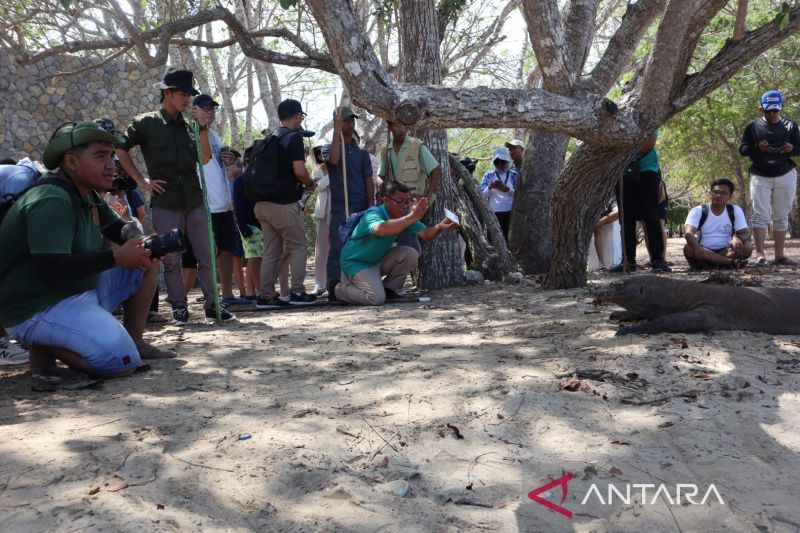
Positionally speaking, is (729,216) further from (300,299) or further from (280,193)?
(280,193)

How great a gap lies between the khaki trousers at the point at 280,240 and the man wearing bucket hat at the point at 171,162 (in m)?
0.81

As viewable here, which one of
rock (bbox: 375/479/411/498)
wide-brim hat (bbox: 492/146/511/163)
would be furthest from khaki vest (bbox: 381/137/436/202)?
rock (bbox: 375/479/411/498)

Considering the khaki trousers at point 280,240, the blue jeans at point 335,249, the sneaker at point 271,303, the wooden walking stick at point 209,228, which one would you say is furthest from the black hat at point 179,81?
the blue jeans at point 335,249

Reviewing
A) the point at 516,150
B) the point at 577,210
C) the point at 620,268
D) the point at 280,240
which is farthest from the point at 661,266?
the point at 280,240

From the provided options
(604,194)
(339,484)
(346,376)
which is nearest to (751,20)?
(604,194)

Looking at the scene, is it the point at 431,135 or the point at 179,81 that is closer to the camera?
the point at 179,81

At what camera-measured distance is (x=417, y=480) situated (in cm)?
247

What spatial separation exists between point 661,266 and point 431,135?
2916 mm

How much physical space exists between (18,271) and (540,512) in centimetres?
285

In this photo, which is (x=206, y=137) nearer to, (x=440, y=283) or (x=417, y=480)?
(x=440, y=283)

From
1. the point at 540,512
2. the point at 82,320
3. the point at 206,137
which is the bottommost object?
the point at 540,512

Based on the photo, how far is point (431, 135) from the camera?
7395 mm

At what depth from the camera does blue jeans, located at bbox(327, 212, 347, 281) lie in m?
6.89

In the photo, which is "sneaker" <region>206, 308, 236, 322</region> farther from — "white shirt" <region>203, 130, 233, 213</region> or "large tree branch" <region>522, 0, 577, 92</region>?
"large tree branch" <region>522, 0, 577, 92</region>
